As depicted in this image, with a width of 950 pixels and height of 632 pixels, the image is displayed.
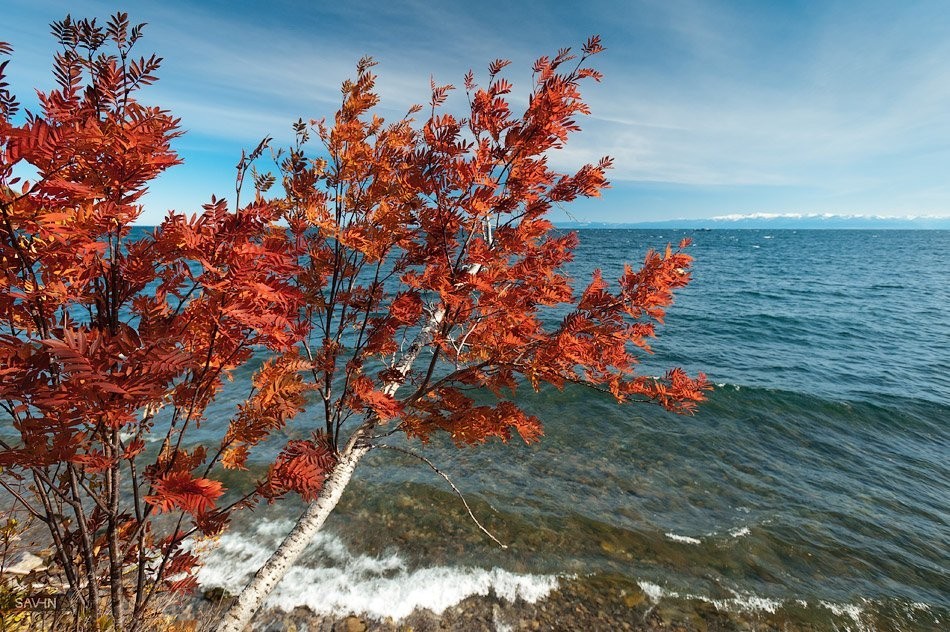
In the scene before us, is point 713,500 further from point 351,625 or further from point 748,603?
point 351,625

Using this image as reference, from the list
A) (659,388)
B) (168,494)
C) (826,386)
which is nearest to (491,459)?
(659,388)

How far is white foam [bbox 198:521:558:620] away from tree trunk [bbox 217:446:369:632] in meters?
1.99

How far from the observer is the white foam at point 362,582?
574cm

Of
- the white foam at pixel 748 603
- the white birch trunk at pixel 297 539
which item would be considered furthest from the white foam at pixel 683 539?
the white birch trunk at pixel 297 539

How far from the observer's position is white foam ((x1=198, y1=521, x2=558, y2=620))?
5742 millimetres

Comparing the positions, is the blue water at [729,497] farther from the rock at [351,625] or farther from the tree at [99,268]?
the tree at [99,268]

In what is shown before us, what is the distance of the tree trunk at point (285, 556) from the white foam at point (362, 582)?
6.54 feet

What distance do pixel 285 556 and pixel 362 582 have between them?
105 inches

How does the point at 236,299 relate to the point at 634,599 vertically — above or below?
above

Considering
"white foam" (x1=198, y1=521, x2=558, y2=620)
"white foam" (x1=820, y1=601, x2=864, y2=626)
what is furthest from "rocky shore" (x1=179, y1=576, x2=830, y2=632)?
"white foam" (x1=820, y1=601, x2=864, y2=626)

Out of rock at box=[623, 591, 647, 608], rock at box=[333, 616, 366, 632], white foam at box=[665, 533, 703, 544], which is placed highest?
rock at box=[333, 616, 366, 632]

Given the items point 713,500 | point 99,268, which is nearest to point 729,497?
point 713,500

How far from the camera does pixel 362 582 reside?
20.1ft

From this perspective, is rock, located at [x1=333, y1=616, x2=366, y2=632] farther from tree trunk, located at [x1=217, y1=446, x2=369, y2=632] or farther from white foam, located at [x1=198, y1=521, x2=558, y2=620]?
tree trunk, located at [x1=217, y1=446, x2=369, y2=632]
